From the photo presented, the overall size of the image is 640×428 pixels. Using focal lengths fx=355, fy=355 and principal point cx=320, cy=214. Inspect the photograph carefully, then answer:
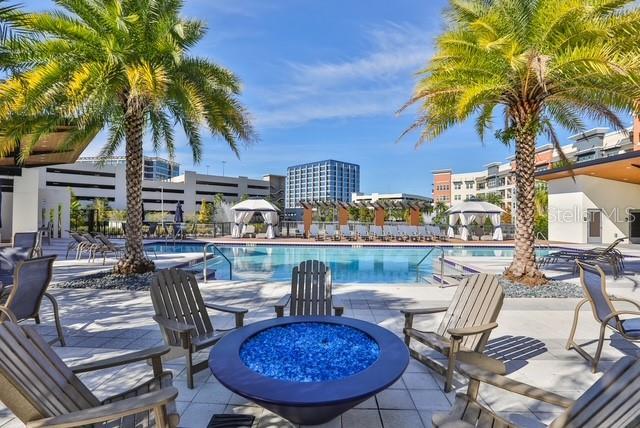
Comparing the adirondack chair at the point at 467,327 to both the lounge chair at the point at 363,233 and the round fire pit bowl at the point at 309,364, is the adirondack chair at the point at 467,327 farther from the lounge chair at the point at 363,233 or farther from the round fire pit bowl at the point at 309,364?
the lounge chair at the point at 363,233

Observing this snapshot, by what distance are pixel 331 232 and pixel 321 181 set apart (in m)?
131

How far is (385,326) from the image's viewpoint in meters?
4.93

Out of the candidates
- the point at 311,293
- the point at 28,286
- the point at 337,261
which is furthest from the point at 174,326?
the point at 337,261

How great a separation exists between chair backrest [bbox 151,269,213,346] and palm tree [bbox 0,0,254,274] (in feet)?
13.0

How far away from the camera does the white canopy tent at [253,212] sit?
2214 cm

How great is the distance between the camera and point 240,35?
32.3 feet

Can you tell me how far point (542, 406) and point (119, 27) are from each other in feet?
27.3

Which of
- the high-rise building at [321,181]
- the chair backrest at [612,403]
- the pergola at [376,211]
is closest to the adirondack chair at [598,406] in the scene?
the chair backrest at [612,403]

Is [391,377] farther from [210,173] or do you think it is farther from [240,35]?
[210,173]

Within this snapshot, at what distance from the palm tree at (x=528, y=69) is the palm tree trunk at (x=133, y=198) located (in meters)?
6.02

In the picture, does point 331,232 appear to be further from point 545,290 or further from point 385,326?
point 385,326

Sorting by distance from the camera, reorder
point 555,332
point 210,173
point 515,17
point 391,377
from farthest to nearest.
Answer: point 210,173 → point 515,17 → point 555,332 → point 391,377

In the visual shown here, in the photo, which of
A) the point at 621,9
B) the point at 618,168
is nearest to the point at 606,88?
the point at 621,9

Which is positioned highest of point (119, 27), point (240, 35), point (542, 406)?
point (240, 35)
